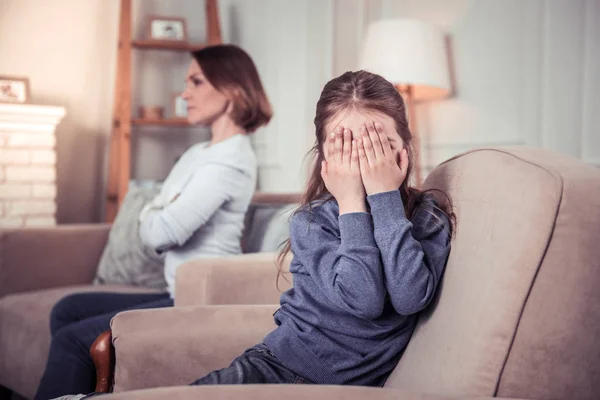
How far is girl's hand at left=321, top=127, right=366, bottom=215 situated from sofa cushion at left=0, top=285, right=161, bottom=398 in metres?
1.26

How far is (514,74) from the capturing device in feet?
8.64

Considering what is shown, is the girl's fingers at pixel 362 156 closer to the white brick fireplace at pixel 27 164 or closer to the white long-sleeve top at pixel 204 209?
the white long-sleeve top at pixel 204 209

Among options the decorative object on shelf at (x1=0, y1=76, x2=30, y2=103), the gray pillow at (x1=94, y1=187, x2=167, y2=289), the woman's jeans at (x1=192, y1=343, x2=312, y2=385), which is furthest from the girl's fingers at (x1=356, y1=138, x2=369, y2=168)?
the decorative object on shelf at (x1=0, y1=76, x2=30, y2=103)

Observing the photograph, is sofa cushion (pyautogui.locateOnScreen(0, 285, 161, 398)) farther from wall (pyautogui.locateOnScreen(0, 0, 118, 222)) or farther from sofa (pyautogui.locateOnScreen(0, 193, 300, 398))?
wall (pyautogui.locateOnScreen(0, 0, 118, 222))

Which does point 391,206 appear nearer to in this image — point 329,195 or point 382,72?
point 329,195

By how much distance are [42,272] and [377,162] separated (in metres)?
1.81

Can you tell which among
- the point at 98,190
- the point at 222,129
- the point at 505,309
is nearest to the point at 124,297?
the point at 222,129

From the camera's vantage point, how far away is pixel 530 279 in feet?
2.60

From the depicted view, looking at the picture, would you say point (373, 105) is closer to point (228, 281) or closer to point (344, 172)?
point (344, 172)

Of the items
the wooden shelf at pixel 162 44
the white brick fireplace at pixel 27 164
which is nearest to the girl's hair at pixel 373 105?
the white brick fireplace at pixel 27 164

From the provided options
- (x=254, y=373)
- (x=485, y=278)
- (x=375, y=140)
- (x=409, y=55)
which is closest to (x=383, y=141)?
(x=375, y=140)

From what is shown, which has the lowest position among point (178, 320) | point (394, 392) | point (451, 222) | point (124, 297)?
point (124, 297)

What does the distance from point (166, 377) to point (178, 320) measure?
11 cm

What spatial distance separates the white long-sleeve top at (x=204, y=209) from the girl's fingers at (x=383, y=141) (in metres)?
0.93
